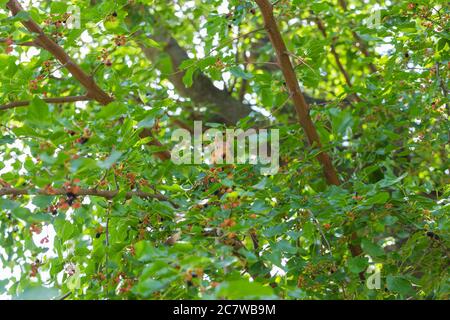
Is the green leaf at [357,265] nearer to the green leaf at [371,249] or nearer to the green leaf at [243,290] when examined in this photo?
the green leaf at [371,249]

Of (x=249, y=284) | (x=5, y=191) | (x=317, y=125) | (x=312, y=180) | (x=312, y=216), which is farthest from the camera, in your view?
(x=312, y=180)

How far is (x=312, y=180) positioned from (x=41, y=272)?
0.91m

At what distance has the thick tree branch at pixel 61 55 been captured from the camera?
67.6 inches

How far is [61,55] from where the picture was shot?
1.81m

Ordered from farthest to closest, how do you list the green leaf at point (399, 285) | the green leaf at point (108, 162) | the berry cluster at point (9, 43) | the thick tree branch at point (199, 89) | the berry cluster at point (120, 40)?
the thick tree branch at point (199, 89) → the berry cluster at point (120, 40) → the berry cluster at point (9, 43) → the green leaf at point (399, 285) → the green leaf at point (108, 162)

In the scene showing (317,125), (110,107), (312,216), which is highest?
(317,125)

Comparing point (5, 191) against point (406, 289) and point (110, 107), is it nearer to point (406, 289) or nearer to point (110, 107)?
point (110, 107)

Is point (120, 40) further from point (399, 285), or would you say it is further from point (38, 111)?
point (399, 285)

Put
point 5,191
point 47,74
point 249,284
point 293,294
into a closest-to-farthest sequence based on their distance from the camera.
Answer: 1. point 249,284
2. point 293,294
3. point 5,191
4. point 47,74

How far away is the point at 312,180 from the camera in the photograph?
2.22 meters

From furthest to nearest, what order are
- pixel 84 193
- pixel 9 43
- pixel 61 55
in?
pixel 61 55 < pixel 9 43 < pixel 84 193

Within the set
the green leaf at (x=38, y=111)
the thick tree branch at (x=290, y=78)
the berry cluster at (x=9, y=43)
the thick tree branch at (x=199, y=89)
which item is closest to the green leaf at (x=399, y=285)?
the thick tree branch at (x=290, y=78)

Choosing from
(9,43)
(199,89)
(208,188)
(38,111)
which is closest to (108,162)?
(38,111)
